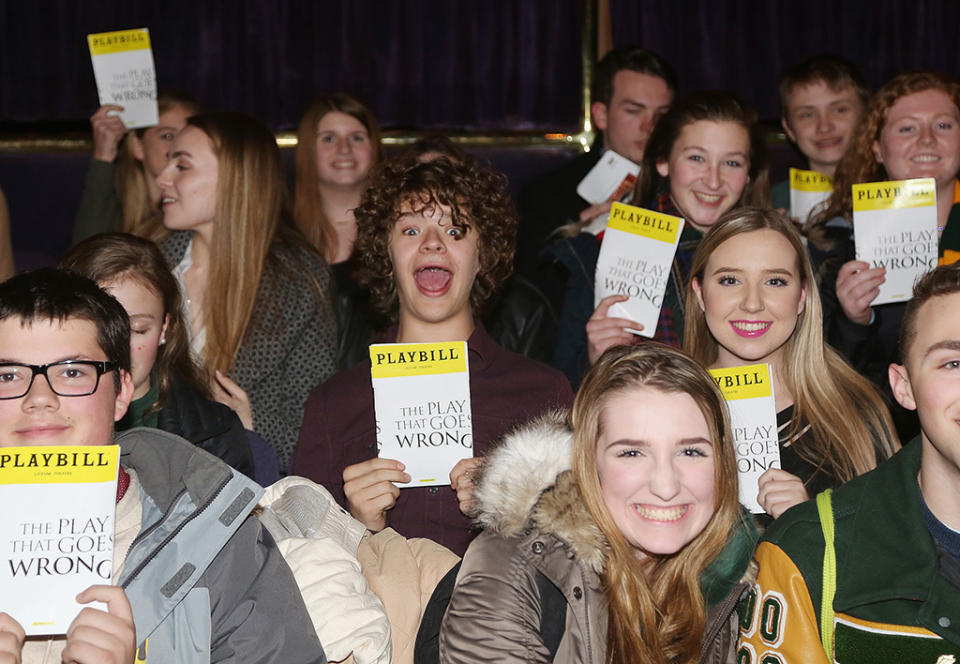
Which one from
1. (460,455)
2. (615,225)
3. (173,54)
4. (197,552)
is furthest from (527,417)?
(173,54)

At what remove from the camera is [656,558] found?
8.48ft

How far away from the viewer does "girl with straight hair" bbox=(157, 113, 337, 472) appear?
3939mm

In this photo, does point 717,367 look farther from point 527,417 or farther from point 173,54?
point 173,54

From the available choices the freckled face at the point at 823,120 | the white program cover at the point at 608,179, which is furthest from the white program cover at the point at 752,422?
the freckled face at the point at 823,120

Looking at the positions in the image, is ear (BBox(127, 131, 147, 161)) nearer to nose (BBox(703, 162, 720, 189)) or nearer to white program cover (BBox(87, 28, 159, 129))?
white program cover (BBox(87, 28, 159, 129))

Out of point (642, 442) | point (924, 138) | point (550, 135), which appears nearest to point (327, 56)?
point (550, 135)

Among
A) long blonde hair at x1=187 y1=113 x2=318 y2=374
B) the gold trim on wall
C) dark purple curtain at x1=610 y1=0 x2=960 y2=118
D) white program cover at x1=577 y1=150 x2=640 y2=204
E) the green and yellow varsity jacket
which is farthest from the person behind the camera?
dark purple curtain at x1=610 y1=0 x2=960 y2=118

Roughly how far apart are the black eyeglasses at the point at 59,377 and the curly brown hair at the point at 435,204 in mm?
1356

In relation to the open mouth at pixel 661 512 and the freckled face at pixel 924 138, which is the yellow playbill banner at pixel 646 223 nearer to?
the freckled face at pixel 924 138

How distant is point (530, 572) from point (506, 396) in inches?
41.1

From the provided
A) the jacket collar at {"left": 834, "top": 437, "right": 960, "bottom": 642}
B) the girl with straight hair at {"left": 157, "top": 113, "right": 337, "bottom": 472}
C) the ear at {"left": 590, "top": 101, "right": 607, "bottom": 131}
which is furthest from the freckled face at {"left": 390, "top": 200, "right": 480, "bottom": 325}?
the ear at {"left": 590, "top": 101, "right": 607, "bottom": 131}

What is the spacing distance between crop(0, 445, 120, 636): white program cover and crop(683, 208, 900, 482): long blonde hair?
157 cm

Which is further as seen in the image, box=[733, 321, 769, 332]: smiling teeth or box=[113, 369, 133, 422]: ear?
box=[733, 321, 769, 332]: smiling teeth

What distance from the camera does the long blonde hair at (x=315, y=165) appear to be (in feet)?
15.6
